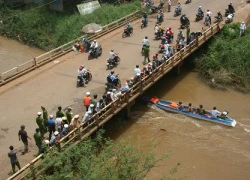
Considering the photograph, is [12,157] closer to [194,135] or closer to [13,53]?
[194,135]

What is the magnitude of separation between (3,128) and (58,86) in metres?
4.97

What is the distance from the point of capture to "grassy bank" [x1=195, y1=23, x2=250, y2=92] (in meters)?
27.4

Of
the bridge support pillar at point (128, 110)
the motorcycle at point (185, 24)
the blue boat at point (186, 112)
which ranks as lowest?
the blue boat at point (186, 112)

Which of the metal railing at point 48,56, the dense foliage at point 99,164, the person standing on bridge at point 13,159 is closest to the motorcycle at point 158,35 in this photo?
the metal railing at point 48,56

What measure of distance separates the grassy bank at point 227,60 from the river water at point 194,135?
3.03ft

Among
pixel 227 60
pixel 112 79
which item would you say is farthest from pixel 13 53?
pixel 227 60

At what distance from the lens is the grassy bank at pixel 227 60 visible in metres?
27.4

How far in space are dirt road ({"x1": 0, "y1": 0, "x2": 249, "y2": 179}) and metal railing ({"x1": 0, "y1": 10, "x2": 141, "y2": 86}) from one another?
1.49 ft

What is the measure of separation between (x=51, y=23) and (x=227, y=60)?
18.6 metres

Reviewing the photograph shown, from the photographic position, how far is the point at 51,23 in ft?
128

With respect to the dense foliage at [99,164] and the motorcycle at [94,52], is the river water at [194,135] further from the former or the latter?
the motorcycle at [94,52]

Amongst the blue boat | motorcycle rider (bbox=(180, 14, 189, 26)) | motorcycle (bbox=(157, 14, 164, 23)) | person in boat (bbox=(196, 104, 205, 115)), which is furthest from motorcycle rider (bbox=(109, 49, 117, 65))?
motorcycle (bbox=(157, 14, 164, 23))

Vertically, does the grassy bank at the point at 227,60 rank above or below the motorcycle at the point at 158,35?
below

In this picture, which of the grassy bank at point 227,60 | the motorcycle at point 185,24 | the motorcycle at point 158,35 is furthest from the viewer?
the motorcycle at point 185,24
